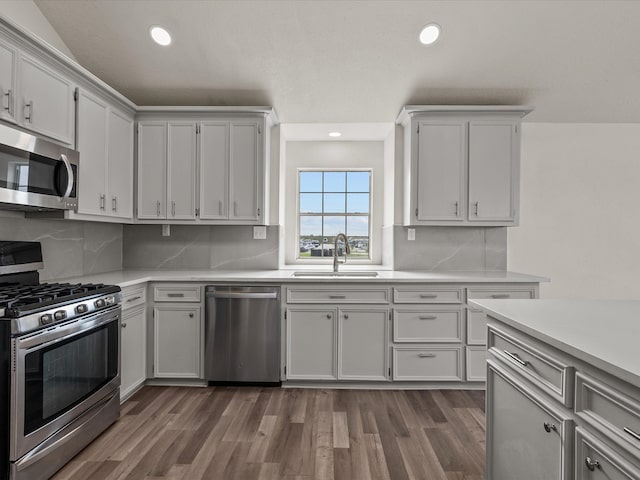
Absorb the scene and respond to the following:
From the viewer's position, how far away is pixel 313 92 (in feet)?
11.2

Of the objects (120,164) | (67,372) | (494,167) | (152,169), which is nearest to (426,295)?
(494,167)

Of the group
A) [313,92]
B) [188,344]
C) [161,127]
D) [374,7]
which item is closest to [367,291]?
[188,344]

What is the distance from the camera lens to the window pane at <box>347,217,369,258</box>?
14.8 ft

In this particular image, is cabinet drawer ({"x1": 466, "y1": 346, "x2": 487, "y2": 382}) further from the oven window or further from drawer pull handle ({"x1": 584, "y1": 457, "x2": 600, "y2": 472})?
the oven window

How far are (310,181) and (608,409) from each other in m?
3.88

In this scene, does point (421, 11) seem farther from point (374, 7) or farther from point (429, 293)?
point (429, 293)

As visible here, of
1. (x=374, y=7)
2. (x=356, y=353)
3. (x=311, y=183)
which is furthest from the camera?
(x=311, y=183)

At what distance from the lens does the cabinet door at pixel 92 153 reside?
262 cm

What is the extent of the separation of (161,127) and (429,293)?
107 inches

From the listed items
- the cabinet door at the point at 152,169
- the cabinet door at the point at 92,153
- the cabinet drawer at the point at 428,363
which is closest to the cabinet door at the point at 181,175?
the cabinet door at the point at 152,169

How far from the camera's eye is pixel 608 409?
38.9 inches

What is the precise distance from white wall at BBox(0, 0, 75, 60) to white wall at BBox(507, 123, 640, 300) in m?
4.21

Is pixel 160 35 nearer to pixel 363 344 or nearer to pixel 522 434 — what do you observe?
pixel 363 344

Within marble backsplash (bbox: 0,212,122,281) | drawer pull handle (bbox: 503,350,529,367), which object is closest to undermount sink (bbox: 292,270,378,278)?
marble backsplash (bbox: 0,212,122,281)
